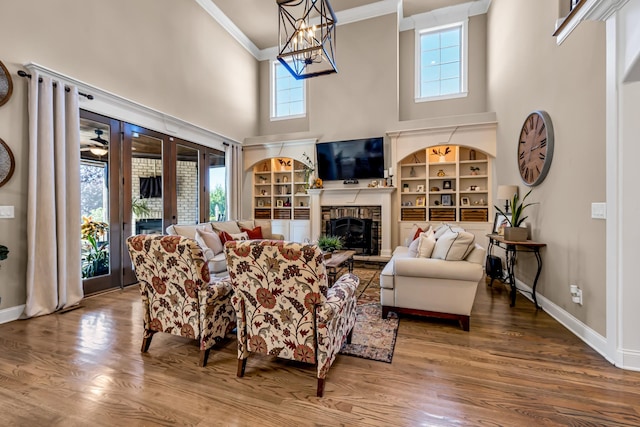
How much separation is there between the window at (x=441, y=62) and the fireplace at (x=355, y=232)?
10.1 ft

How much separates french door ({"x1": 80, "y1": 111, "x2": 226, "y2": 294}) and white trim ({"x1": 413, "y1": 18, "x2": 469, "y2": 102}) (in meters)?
5.16

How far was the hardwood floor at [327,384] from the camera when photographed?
65.6 inches

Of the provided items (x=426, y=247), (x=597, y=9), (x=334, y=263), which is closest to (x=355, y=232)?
(x=334, y=263)

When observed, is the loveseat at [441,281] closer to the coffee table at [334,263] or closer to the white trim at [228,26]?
the coffee table at [334,263]

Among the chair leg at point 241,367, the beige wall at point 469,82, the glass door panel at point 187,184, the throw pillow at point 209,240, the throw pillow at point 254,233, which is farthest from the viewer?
the beige wall at point 469,82

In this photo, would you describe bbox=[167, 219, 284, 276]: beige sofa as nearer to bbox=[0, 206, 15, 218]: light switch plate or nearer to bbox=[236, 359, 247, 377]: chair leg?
bbox=[236, 359, 247, 377]: chair leg

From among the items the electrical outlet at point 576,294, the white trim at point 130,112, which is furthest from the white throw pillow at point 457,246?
the white trim at point 130,112

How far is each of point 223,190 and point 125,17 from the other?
3.48 metres

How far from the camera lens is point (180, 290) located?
2.19 metres

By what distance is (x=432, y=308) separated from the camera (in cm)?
292

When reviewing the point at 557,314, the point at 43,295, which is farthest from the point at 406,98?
the point at 43,295

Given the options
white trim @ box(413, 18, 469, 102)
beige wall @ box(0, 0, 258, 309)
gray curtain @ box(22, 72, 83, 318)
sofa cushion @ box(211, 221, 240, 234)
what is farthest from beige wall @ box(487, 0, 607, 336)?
beige wall @ box(0, 0, 258, 309)

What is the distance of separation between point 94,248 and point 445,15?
789 centimetres

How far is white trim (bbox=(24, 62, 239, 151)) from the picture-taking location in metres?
3.61
